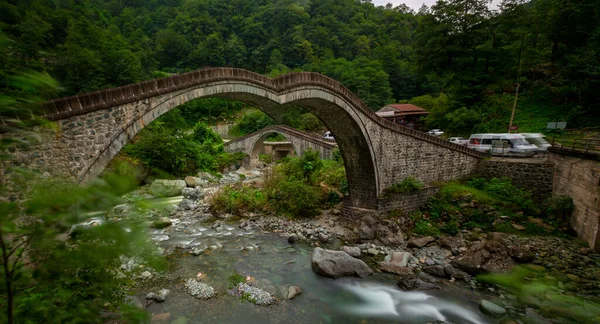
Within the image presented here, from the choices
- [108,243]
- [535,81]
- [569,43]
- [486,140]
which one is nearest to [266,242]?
[108,243]

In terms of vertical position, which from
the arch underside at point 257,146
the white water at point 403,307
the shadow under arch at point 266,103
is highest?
the shadow under arch at point 266,103

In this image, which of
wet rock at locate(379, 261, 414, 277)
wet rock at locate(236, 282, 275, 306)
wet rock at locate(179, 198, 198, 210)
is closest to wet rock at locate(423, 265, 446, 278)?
wet rock at locate(379, 261, 414, 277)

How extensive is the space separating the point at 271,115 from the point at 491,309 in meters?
8.65

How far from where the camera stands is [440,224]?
11.6 meters

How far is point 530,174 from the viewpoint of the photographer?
12094mm

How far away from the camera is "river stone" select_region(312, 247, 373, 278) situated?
867cm

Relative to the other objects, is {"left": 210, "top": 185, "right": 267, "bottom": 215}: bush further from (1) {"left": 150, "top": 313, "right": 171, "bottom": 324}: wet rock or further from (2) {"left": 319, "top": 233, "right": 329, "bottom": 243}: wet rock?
(1) {"left": 150, "top": 313, "right": 171, "bottom": 324}: wet rock

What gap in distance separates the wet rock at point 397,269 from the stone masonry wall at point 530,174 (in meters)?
7.58

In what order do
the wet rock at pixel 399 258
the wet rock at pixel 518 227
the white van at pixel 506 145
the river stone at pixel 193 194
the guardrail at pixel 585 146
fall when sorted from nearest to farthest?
the wet rock at pixel 399 258 → the guardrail at pixel 585 146 → the wet rock at pixel 518 227 → the white van at pixel 506 145 → the river stone at pixel 193 194

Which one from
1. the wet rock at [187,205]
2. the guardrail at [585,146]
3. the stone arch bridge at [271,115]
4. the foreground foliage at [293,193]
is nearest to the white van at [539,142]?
the guardrail at [585,146]

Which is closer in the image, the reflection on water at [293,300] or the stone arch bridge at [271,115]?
the stone arch bridge at [271,115]

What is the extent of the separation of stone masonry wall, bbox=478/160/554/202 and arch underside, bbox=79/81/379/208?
628cm

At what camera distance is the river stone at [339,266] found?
8.67m

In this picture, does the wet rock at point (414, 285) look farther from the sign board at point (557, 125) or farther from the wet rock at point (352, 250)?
the sign board at point (557, 125)
